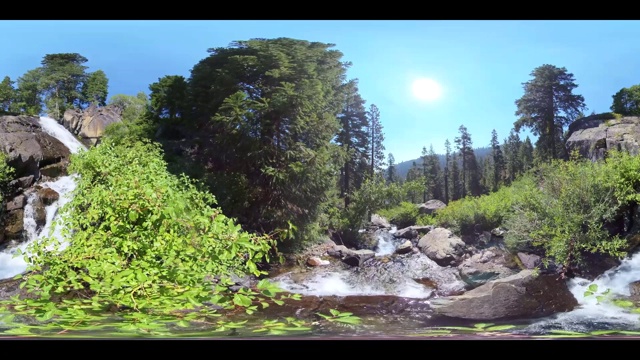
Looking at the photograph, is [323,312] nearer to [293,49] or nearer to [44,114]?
[293,49]

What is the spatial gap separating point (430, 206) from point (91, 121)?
226 centimetres

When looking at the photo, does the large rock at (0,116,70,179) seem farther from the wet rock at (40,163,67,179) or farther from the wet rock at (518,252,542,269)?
the wet rock at (518,252,542,269)

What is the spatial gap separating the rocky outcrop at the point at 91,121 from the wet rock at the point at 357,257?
1.71 meters

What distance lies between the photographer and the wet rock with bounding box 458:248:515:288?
2.78 metres

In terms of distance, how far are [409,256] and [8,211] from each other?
8.58 feet

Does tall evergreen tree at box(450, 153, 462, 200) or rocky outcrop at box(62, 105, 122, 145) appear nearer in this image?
tall evergreen tree at box(450, 153, 462, 200)

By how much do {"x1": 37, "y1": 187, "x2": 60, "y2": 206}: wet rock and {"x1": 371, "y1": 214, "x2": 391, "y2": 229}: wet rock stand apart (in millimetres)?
2044

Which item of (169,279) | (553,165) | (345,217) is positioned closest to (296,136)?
(345,217)

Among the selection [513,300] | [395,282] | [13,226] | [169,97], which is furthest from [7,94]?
[513,300]

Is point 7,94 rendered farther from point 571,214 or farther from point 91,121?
point 571,214

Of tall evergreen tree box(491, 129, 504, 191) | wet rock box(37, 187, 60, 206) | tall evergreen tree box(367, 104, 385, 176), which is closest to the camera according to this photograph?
tall evergreen tree box(491, 129, 504, 191)

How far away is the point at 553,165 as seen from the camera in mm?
2830

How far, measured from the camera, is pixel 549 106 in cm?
288

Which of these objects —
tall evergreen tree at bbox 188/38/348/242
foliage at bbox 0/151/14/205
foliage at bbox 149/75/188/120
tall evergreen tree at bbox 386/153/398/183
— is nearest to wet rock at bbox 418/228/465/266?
tall evergreen tree at bbox 386/153/398/183
